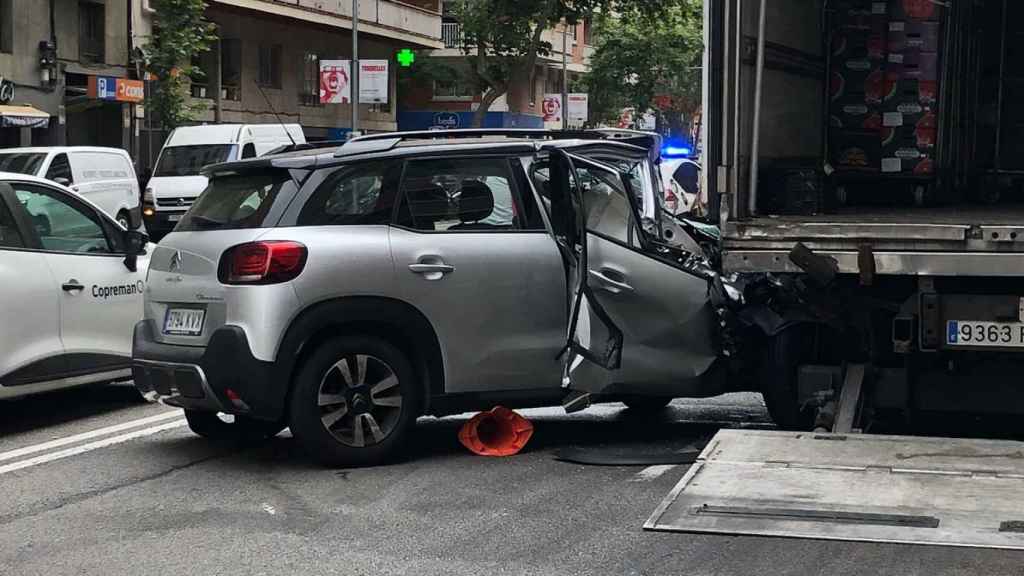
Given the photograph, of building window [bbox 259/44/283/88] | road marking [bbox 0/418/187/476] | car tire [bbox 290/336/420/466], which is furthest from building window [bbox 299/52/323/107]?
car tire [bbox 290/336/420/466]

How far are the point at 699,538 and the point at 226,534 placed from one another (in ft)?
6.50

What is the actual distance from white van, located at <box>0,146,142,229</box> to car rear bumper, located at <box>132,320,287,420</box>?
15.8 m

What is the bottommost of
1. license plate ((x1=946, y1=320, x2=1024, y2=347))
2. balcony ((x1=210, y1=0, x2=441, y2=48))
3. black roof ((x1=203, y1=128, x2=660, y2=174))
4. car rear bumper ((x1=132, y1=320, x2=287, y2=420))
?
car rear bumper ((x1=132, y1=320, x2=287, y2=420))

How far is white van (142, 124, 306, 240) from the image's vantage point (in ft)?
93.4

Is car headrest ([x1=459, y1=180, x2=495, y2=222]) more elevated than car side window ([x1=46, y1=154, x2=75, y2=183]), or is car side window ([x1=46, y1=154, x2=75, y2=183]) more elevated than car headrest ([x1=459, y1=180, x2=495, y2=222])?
car headrest ([x1=459, y1=180, x2=495, y2=222])

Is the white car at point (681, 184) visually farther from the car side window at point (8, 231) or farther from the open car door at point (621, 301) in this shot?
the car side window at point (8, 231)

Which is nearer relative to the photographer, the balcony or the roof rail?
the roof rail

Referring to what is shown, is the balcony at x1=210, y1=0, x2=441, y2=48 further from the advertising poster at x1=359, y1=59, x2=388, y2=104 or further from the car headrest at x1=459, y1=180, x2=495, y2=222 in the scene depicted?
the car headrest at x1=459, y1=180, x2=495, y2=222

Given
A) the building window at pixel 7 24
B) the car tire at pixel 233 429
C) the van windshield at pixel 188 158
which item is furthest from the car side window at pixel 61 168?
the car tire at pixel 233 429

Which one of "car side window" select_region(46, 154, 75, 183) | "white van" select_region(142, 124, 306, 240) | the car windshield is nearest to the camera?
the car windshield

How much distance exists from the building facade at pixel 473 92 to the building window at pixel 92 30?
2198 centimetres

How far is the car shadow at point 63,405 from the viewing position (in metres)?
9.93

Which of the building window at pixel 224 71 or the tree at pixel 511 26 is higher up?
the tree at pixel 511 26

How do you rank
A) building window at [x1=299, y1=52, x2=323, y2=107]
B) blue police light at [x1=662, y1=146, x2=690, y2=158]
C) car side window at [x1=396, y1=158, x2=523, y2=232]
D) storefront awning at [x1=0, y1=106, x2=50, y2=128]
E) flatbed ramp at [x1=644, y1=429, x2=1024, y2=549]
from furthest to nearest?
building window at [x1=299, y1=52, x2=323, y2=107], storefront awning at [x1=0, y1=106, x2=50, y2=128], blue police light at [x1=662, y1=146, x2=690, y2=158], car side window at [x1=396, y1=158, x2=523, y2=232], flatbed ramp at [x1=644, y1=429, x2=1024, y2=549]
